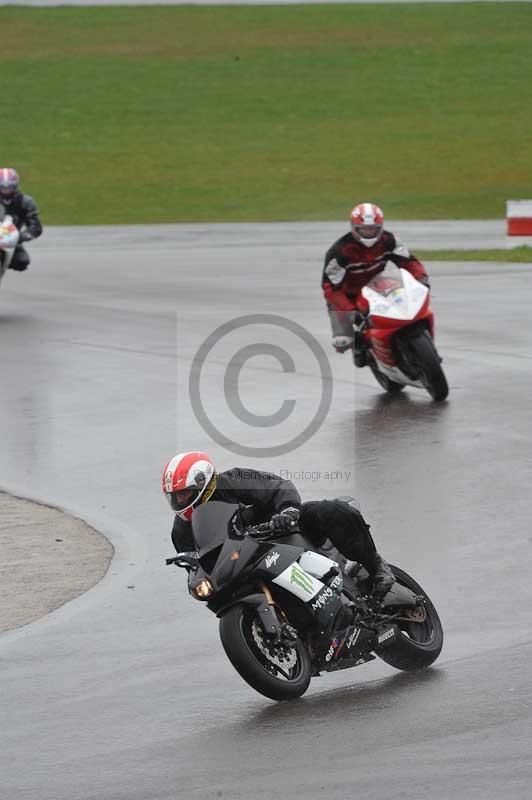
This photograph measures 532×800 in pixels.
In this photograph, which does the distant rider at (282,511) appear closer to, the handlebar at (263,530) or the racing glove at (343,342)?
the handlebar at (263,530)

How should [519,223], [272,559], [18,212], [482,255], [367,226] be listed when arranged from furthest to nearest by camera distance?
[519,223] → [482,255] → [18,212] → [367,226] → [272,559]

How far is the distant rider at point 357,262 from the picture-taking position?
16031 mm

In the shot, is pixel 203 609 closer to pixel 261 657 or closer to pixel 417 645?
pixel 417 645

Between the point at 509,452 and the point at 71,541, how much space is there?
3896 mm

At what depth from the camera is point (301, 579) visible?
773 cm

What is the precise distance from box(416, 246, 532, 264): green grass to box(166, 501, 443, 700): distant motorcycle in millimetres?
20512

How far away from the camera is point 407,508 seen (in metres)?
11.4

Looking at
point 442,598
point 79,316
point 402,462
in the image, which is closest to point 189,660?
point 442,598

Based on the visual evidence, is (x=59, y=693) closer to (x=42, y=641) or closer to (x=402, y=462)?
(x=42, y=641)

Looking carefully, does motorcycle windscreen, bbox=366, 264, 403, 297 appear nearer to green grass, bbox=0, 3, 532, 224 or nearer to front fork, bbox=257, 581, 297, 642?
front fork, bbox=257, 581, 297, 642

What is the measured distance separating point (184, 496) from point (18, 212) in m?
16.1

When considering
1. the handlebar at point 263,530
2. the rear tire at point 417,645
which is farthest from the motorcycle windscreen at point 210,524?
Result: the rear tire at point 417,645

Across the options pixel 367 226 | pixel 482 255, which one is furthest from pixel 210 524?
pixel 482 255

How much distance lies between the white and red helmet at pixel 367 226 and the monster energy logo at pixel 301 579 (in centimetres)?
868
